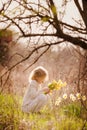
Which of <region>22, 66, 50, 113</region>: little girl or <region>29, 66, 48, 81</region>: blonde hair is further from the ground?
<region>29, 66, 48, 81</region>: blonde hair

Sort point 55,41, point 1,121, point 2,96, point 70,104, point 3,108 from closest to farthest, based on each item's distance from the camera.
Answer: point 55,41 → point 1,121 → point 3,108 → point 2,96 → point 70,104

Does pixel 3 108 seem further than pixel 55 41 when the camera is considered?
Yes

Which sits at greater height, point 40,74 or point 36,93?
point 40,74

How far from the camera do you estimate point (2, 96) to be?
6918 millimetres

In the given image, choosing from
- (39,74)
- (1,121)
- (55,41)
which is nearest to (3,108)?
(1,121)

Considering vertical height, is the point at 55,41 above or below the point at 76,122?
above

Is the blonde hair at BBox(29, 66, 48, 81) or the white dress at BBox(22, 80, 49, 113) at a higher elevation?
the blonde hair at BBox(29, 66, 48, 81)

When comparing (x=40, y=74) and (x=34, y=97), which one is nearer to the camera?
(x=40, y=74)

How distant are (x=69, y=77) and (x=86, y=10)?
4892mm

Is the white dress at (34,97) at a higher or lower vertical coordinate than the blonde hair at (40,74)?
lower

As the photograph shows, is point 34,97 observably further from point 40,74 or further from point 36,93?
point 40,74

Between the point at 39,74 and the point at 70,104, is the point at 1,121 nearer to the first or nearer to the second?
the point at 39,74

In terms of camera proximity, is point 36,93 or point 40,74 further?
point 36,93

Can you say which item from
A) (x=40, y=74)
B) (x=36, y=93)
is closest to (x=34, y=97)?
(x=36, y=93)
